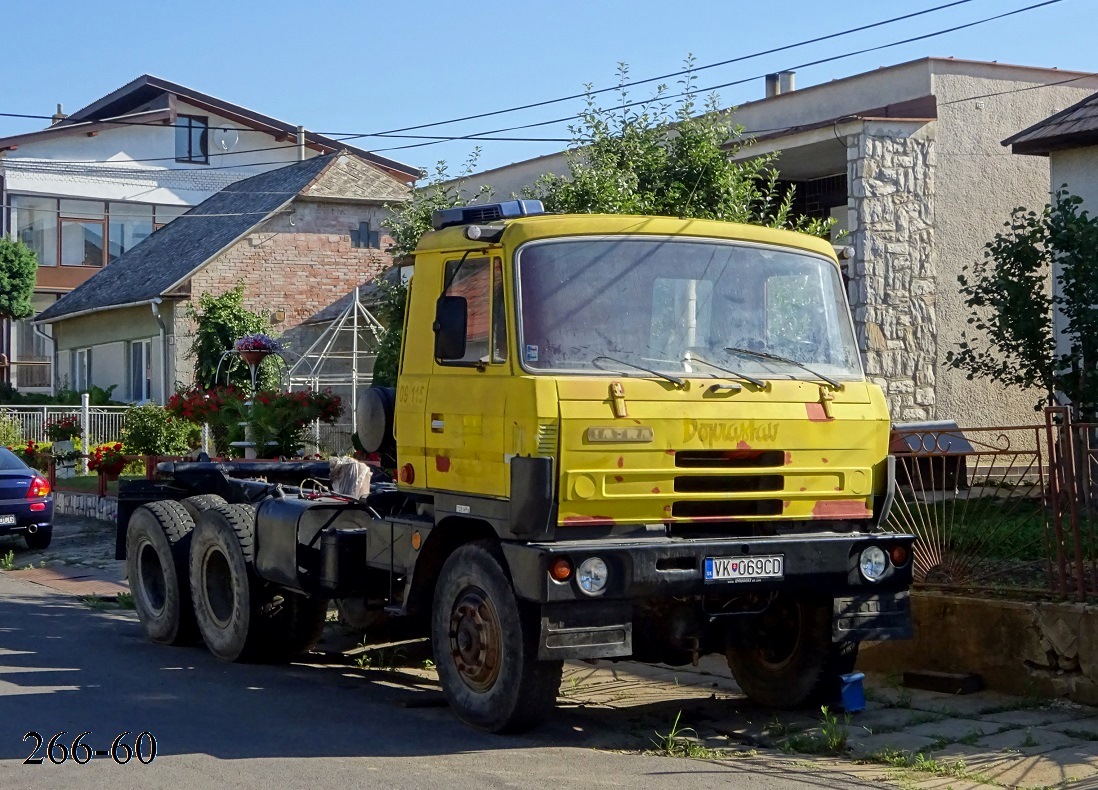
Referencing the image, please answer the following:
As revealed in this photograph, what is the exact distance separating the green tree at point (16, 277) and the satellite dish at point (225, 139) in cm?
849

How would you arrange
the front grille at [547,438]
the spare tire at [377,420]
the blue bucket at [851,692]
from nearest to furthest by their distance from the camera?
the front grille at [547,438]
the blue bucket at [851,692]
the spare tire at [377,420]

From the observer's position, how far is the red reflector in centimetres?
1706

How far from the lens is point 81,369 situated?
3634 cm

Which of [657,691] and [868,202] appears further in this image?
[868,202]

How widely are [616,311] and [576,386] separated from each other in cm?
58

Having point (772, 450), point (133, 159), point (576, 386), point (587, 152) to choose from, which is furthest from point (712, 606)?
point (133, 159)

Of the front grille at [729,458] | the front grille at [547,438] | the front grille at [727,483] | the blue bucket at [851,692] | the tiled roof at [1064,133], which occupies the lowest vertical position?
the blue bucket at [851,692]

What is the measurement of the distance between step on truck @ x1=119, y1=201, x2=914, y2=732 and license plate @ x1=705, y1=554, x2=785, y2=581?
0.01m

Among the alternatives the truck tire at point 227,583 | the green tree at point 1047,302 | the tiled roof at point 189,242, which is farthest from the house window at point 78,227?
the green tree at point 1047,302

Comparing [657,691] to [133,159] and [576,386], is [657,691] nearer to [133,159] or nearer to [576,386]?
[576,386]

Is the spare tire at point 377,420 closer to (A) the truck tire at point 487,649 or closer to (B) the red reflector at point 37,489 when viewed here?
(A) the truck tire at point 487,649

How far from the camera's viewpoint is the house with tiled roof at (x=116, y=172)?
41.8m

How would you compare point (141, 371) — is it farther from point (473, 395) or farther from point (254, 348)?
point (473, 395)

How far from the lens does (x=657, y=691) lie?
29.3ft
